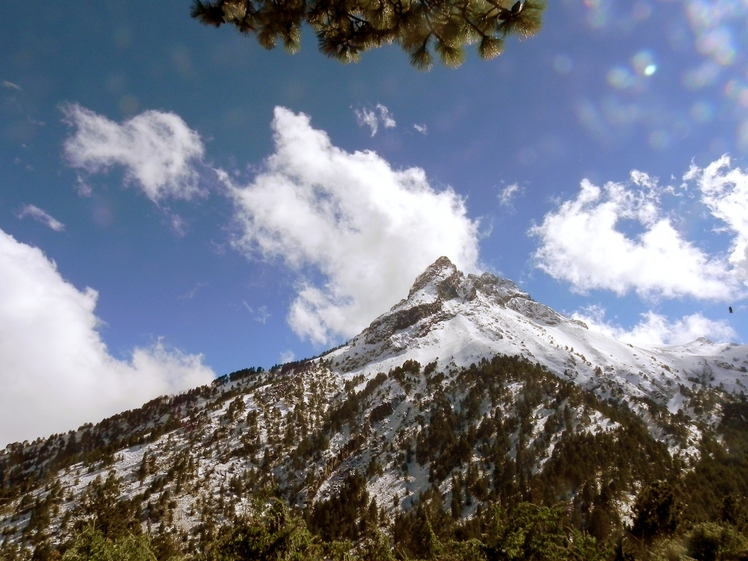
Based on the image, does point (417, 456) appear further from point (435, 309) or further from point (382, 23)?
point (435, 309)

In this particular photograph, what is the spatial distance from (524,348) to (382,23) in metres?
122

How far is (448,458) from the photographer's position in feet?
222

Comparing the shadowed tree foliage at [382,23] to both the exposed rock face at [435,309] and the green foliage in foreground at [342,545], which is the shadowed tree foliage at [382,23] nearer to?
the green foliage in foreground at [342,545]

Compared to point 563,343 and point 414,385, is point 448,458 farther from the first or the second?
point 563,343

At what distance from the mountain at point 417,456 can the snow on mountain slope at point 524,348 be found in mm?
1043

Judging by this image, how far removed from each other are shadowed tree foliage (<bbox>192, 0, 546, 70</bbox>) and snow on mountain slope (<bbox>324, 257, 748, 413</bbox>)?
104 metres

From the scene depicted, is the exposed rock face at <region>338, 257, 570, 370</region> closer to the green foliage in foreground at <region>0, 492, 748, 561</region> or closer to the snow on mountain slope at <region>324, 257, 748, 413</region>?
the snow on mountain slope at <region>324, 257, 748, 413</region>

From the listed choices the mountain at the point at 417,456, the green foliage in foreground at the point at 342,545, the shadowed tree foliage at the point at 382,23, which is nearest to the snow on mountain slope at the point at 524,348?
the mountain at the point at 417,456

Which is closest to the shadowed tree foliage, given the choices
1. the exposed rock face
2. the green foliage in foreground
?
the green foliage in foreground

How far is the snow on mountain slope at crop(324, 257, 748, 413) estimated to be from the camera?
110m

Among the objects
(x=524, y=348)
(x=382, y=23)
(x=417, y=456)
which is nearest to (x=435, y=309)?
(x=524, y=348)

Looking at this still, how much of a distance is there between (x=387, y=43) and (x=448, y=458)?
71.2 meters

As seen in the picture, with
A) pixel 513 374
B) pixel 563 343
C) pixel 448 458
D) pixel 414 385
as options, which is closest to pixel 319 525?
pixel 448 458

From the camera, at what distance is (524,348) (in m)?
117
